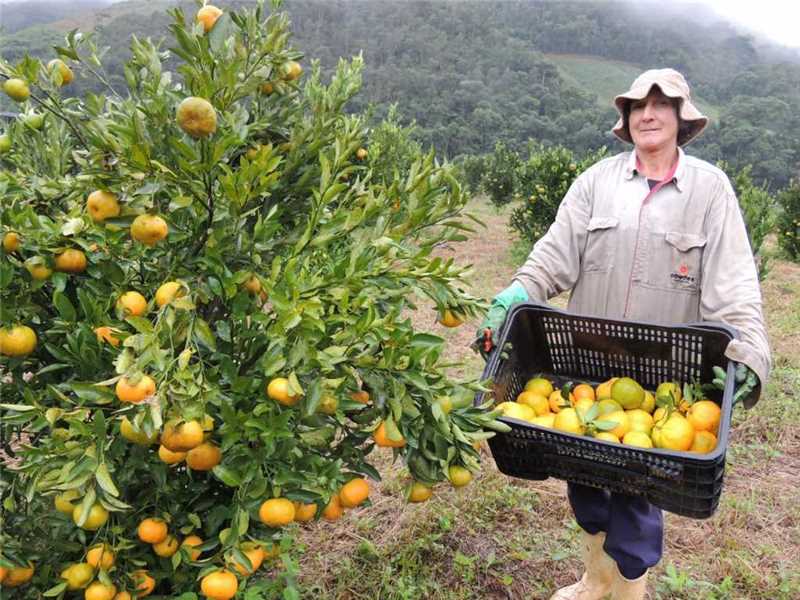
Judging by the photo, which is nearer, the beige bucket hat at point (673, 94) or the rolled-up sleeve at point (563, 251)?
the beige bucket hat at point (673, 94)

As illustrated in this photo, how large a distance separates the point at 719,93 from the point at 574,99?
1858 cm

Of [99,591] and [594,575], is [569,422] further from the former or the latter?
[99,591]

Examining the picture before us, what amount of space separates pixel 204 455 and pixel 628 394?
1.22 m

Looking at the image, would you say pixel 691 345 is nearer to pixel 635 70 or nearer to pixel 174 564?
pixel 174 564

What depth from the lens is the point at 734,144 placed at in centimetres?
4028

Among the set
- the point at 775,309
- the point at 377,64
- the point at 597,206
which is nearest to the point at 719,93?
the point at 377,64

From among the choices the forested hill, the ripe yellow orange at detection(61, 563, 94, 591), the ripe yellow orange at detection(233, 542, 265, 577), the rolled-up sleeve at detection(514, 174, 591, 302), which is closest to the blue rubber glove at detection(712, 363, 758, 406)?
the rolled-up sleeve at detection(514, 174, 591, 302)

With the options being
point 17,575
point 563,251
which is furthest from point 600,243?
→ point 17,575

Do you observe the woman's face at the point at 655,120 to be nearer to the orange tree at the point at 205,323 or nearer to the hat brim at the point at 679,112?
the hat brim at the point at 679,112

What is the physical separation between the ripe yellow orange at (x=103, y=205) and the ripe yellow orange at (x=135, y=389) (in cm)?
32

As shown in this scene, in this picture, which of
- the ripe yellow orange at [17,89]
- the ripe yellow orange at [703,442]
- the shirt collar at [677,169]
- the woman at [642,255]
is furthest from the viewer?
the shirt collar at [677,169]

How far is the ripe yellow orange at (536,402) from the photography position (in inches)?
72.3

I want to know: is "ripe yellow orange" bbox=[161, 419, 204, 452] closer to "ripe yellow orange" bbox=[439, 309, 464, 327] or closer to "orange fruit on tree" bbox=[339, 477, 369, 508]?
"orange fruit on tree" bbox=[339, 477, 369, 508]

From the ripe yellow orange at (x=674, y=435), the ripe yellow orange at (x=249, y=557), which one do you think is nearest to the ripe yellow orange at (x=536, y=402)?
the ripe yellow orange at (x=674, y=435)
